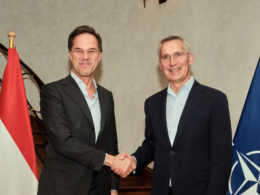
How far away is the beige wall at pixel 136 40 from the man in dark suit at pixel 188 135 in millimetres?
1072

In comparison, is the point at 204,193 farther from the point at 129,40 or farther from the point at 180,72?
the point at 129,40

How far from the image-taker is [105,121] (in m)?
2.21

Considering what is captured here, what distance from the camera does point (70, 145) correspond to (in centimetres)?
206

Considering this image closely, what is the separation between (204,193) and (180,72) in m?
0.80

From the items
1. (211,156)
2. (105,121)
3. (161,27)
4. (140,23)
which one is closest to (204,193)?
(211,156)

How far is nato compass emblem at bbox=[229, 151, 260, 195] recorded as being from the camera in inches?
92.2

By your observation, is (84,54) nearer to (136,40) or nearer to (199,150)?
(199,150)

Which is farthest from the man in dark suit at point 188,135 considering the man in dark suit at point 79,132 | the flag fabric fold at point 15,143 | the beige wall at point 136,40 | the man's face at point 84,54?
the beige wall at point 136,40

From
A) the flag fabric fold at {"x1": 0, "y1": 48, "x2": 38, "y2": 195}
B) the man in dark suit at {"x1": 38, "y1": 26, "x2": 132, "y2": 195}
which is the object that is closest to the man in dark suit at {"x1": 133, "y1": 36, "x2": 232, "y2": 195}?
the man in dark suit at {"x1": 38, "y1": 26, "x2": 132, "y2": 195}

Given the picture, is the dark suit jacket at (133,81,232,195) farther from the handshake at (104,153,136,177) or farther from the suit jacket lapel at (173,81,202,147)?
the handshake at (104,153,136,177)

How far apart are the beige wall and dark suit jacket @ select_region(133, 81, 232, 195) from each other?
1.13m

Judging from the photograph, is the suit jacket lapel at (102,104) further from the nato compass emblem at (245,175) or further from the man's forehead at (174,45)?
the nato compass emblem at (245,175)

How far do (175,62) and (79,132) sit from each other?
0.79 m

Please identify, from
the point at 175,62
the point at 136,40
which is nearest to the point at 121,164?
the point at 175,62
